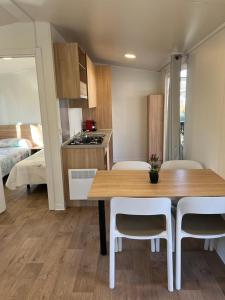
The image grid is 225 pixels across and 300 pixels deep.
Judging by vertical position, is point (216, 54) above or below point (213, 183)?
above

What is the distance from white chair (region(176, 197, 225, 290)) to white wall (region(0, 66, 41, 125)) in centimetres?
522

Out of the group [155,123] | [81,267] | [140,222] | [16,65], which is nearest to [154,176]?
[140,222]

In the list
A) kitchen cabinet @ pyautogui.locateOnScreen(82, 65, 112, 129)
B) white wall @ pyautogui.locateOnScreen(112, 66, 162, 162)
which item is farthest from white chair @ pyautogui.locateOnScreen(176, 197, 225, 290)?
white wall @ pyautogui.locateOnScreen(112, 66, 162, 162)

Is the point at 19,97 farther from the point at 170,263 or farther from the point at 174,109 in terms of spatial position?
the point at 170,263

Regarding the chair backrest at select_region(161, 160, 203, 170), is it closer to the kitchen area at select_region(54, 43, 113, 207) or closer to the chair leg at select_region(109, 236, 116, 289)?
the kitchen area at select_region(54, 43, 113, 207)

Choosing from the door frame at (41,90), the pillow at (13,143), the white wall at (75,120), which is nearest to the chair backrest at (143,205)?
the door frame at (41,90)

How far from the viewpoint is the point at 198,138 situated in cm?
292

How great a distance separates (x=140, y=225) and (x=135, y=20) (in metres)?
1.95

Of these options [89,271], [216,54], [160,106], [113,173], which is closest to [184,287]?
[89,271]

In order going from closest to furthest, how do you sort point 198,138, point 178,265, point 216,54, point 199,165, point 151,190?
point 178,265 < point 151,190 < point 216,54 < point 199,165 < point 198,138

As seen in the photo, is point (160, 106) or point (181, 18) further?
point (160, 106)

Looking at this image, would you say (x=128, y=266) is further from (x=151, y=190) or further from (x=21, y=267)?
(x=21, y=267)

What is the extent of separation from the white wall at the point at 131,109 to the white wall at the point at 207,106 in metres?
2.33

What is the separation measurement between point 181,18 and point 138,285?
7.86 feet
